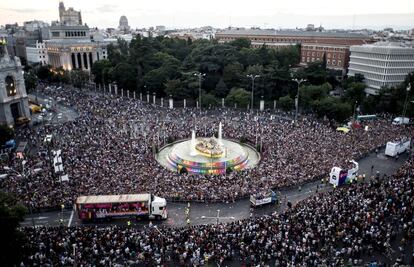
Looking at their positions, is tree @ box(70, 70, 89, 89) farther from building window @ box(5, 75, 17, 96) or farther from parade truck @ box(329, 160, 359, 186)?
parade truck @ box(329, 160, 359, 186)

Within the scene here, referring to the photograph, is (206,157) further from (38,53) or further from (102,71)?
(38,53)

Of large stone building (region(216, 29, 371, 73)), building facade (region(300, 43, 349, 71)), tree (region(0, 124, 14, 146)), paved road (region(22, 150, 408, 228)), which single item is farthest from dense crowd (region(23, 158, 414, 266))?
building facade (region(300, 43, 349, 71))

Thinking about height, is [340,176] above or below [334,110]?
below

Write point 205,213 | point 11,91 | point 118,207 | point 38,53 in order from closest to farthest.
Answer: point 118,207, point 205,213, point 11,91, point 38,53

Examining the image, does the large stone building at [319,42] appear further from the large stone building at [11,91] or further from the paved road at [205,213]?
the paved road at [205,213]

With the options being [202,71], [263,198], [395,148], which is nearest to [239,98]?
[202,71]

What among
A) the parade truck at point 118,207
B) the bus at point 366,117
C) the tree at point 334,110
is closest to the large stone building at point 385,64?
the bus at point 366,117
